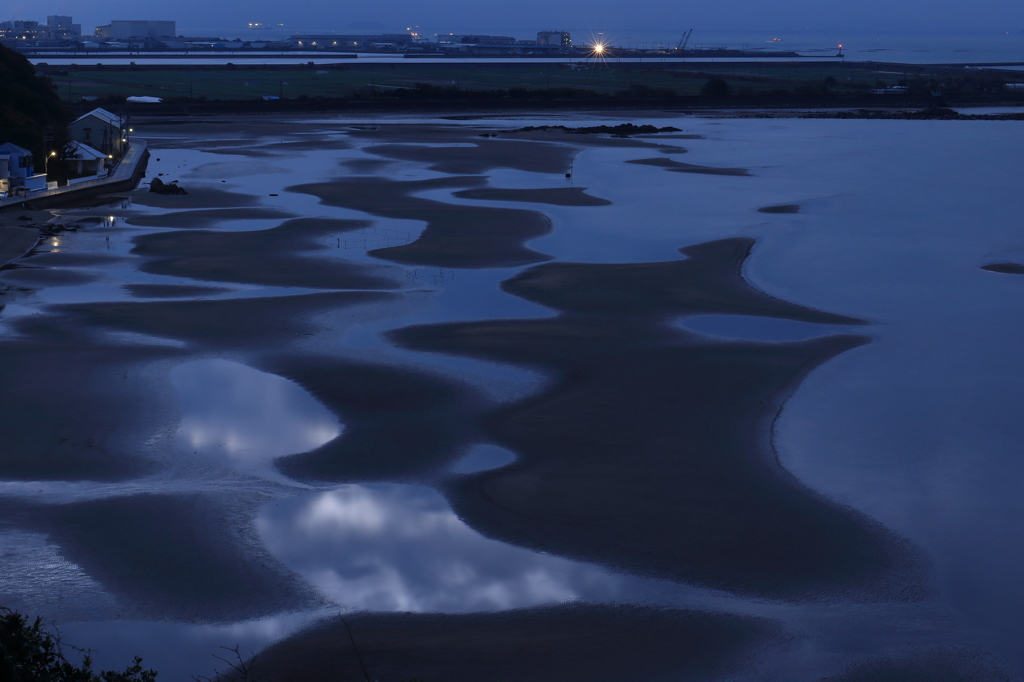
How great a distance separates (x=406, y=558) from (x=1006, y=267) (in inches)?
776

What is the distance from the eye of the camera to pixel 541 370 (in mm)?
15930


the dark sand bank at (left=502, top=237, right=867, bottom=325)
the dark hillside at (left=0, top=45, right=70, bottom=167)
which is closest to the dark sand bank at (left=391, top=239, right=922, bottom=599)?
the dark sand bank at (left=502, top=237, right=867, bottom=325)

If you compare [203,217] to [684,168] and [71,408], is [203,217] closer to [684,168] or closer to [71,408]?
[71,408]

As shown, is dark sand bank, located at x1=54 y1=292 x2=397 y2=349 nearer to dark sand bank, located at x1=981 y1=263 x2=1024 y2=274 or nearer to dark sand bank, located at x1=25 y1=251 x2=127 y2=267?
dark sand bank, located at x1=25 y1=251 x2=127 y2=267

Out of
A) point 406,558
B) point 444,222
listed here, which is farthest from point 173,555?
point 444,222

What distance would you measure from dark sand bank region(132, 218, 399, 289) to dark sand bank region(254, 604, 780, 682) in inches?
500

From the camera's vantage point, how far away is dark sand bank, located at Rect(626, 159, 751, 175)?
41.6 metres

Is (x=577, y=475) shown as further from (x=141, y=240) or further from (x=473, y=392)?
(x=141, y=240)

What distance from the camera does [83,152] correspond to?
38.4 metres

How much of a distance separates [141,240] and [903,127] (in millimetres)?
55615

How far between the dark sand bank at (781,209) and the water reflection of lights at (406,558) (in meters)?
23.0

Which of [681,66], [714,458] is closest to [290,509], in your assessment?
[714,458]

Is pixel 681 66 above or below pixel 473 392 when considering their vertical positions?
above

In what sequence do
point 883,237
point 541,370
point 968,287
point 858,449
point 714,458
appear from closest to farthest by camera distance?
point 714,458 < point 858,449 < point 541,370 < point 968,287 < point 883,237
